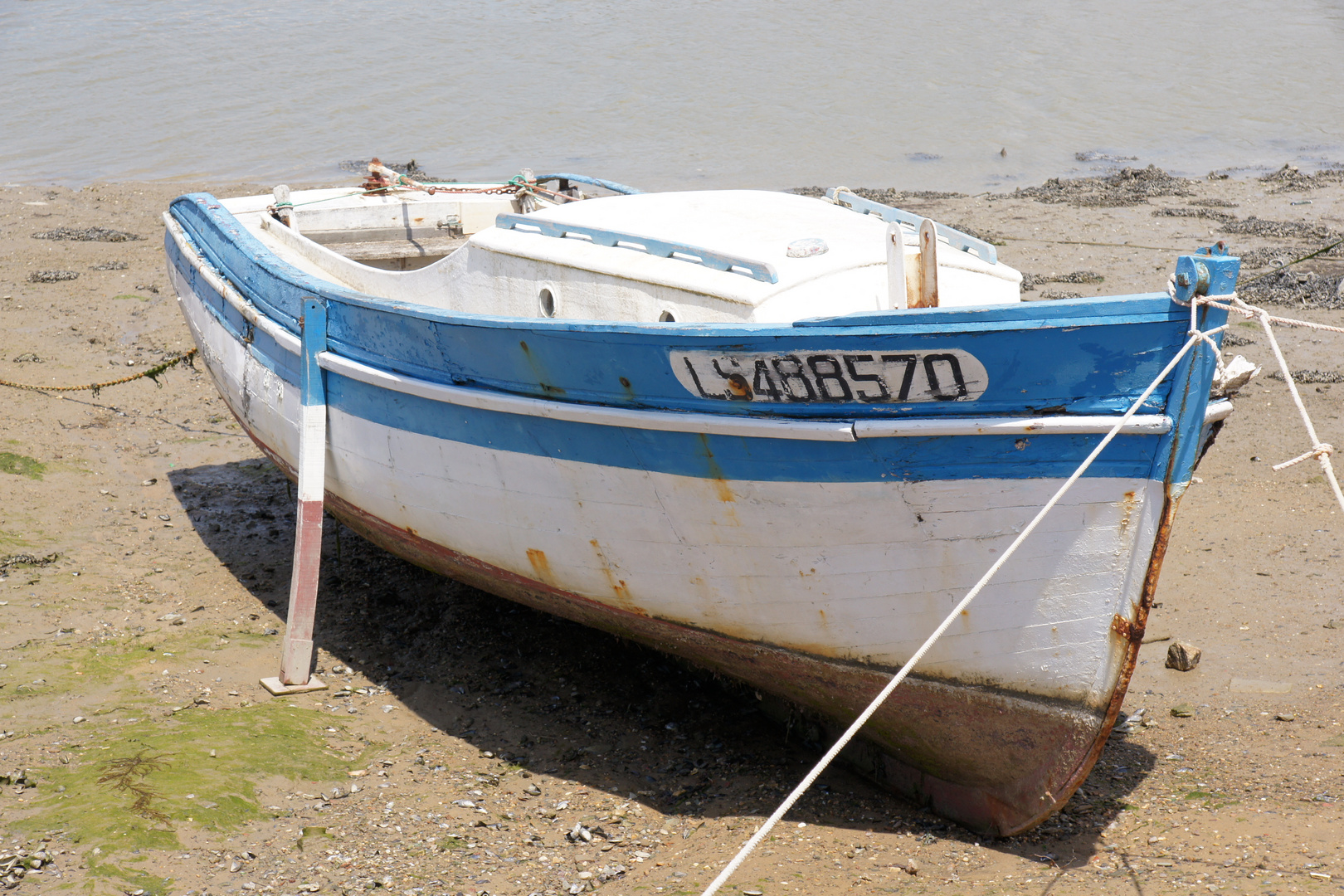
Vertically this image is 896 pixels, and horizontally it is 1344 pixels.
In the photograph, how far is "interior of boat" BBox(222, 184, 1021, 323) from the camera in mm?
4266

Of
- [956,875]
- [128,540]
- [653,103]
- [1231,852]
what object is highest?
[653,103]

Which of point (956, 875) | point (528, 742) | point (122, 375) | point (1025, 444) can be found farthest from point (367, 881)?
point (122, 375)

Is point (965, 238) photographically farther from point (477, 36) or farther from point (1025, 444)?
point (477, 36)

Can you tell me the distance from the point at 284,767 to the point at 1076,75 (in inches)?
823

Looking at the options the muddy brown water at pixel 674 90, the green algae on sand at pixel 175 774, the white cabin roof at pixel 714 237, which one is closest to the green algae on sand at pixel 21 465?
the green algae on sand at pixel 175 774

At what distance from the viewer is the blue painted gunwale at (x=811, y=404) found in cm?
342

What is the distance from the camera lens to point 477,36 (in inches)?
914

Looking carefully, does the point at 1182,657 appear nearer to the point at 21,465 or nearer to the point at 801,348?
the point at 801,348

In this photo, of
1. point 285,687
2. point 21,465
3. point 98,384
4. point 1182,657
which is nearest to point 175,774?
point 285,687

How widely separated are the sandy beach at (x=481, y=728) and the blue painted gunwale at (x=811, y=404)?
137 centimetres

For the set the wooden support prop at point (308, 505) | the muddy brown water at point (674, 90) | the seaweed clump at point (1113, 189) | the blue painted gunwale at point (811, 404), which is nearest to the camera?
the blue painted gunwale at point (811, 404)

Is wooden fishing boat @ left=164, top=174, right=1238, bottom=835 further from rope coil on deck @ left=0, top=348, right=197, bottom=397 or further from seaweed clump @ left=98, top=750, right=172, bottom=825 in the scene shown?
rope coil on deck @ left=0, top=348, right=197, bottom=397

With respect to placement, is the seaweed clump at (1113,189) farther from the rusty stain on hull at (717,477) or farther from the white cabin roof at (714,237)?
the rusty stain on hull at (717,477)

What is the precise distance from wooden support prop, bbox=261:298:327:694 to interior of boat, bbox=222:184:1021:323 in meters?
0.59
